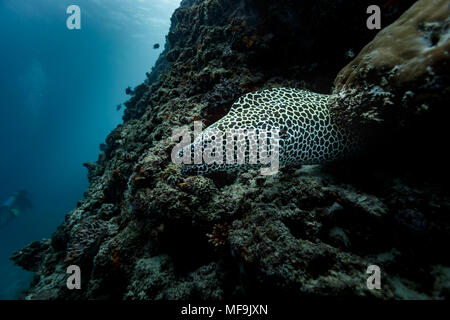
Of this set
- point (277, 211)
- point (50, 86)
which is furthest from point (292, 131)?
point (50, 86)

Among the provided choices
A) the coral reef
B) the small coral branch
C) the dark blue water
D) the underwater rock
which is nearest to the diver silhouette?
the dark blue water

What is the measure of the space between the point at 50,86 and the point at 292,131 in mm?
111278

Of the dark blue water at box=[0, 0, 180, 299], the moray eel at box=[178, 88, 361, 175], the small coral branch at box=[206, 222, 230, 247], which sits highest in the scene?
the dark blue water at box=[0, 0, 180, 299]

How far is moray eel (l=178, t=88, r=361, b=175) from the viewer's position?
10.6 ft

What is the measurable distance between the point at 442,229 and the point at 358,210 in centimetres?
80

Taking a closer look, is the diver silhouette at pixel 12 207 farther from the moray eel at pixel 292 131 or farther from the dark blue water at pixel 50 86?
the moray eel at pixel 292 131

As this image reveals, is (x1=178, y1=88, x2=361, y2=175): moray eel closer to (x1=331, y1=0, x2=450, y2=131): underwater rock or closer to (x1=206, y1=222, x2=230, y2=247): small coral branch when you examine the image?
(x1=331, y1=0, x2=450, y2=131): underwater rock

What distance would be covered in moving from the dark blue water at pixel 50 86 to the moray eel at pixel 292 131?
23686mm

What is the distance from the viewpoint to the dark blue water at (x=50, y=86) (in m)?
39.2

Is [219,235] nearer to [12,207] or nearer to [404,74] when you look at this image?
[404,74]

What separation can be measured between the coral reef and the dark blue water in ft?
70.6

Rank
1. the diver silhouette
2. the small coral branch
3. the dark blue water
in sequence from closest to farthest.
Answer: the small coral branch < the diver silhouette < the dark blue water

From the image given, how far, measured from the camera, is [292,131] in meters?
3.26

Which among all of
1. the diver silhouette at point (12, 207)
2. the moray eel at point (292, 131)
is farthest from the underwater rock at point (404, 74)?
the diver silhouette at point (12, 207)
